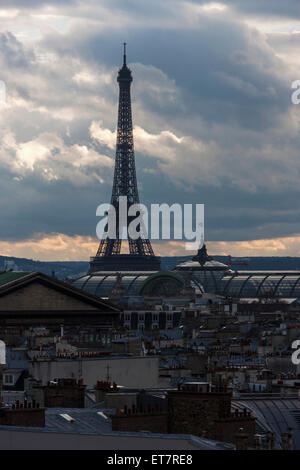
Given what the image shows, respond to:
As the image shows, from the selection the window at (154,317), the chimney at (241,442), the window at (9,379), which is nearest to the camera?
the chimney at (241,442)

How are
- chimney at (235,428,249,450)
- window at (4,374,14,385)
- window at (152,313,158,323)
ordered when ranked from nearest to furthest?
chimney at (235,428,249,450) < window at (4,374,14,385) < window at (152,313,158,323)

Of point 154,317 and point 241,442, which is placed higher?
point 154,317

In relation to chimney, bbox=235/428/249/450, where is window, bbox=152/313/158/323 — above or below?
above

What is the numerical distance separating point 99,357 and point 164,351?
19.8 meters

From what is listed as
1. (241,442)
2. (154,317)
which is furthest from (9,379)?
(154,317)

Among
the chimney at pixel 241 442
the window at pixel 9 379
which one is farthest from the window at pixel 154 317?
the chimney at pixel 241 442

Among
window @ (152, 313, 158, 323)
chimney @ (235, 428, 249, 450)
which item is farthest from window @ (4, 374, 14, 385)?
window @ (152, 313, 158, 323)

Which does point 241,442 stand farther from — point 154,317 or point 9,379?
point 154,317

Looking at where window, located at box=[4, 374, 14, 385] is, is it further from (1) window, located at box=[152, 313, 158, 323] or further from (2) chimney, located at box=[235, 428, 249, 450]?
(1) window, located at box=[152, 313, 158, 323]

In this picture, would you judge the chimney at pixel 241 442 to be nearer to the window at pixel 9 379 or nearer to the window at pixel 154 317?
the window at pixel 9 379

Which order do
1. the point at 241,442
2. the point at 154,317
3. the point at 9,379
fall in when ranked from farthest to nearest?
1. the point at 154,317
2. the point at 9,379
3. the point at 241,442

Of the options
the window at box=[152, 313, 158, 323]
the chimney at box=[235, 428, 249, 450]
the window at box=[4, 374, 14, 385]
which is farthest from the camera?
the window at box=[152, 313, 158, 323]

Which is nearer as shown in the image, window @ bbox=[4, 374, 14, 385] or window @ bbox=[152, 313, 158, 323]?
window @ bbox=[4, 374, 14, 385]
